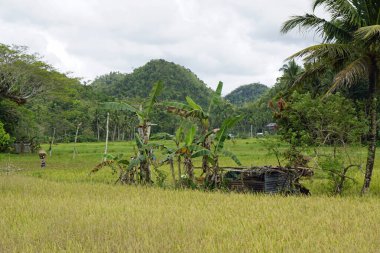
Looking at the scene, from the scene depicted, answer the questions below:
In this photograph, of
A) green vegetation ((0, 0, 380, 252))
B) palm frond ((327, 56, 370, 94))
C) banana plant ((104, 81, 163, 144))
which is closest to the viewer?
green vegetation ((0, 0, 380, 252))

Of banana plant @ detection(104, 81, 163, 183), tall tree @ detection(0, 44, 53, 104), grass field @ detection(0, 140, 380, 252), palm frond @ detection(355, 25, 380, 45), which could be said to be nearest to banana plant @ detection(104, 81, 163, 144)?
banana plant @ detection(104, 81, 163, 183)

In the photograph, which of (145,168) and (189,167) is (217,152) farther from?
(145,168)

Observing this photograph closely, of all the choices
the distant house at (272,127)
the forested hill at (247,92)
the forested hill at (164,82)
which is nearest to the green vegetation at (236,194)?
the distant house at (272,127)

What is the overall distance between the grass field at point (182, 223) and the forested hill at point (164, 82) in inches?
2302

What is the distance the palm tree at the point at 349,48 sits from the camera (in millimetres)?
10297

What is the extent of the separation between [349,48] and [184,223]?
6.34 meters

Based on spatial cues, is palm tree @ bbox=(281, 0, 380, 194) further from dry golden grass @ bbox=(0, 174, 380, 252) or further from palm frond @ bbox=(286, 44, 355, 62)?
dry golden grass @ bbox=(0, 174, 380, 252)

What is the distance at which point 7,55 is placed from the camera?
82.9 ft

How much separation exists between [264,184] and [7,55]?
1915 centimetres

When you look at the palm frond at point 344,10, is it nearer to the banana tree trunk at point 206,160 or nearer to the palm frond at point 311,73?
the palm frond at point 311,73

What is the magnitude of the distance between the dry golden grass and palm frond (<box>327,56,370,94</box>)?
8.20ft

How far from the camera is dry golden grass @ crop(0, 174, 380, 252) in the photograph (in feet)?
18.2

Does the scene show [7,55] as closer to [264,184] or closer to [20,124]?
[20,124]

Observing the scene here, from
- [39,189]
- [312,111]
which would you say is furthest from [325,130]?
[39,189]
